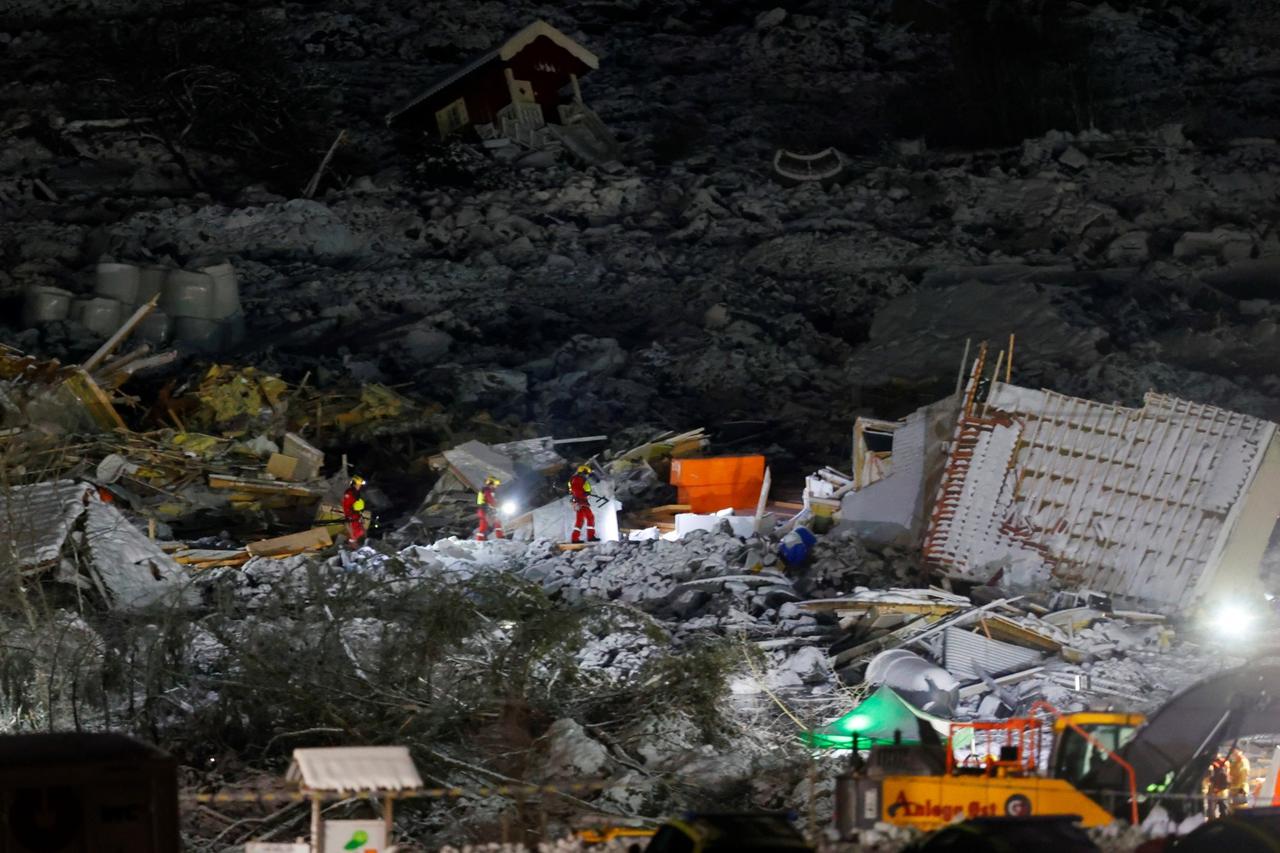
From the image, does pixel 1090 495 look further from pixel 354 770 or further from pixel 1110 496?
pixel 354 770

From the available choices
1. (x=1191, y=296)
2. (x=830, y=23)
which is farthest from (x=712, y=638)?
(x=830, y=23)

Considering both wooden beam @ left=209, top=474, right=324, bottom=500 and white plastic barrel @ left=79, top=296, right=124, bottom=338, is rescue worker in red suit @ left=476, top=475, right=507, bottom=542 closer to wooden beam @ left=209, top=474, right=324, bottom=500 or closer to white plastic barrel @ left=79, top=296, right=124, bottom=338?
wooden beam @ left=209, top=474, right=324, bottom=500

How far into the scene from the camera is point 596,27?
24.8 meters

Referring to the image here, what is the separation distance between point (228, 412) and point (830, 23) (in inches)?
495

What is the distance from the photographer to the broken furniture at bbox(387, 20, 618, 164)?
2064 centimetres

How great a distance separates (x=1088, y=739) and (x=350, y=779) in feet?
9.34

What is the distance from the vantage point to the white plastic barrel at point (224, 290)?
1714 cm

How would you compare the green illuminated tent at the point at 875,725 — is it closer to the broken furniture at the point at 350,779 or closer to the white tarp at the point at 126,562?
the broken furniture at the point at 350,779


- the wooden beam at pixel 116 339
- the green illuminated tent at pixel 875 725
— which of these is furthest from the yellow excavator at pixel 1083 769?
the wooden beam at pixel 116 339

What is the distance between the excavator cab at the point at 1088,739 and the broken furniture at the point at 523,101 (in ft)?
48.2

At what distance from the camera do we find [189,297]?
55.9ft

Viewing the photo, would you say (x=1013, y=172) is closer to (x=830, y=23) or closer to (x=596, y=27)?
(x=830, y=23)

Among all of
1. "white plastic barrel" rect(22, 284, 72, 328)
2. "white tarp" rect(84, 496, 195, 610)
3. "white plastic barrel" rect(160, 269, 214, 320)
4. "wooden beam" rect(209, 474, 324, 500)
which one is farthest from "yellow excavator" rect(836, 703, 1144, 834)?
"white plastic barrel" rect(22, 284, 72, 328)

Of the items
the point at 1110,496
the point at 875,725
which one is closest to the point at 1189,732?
the point at 875,725
